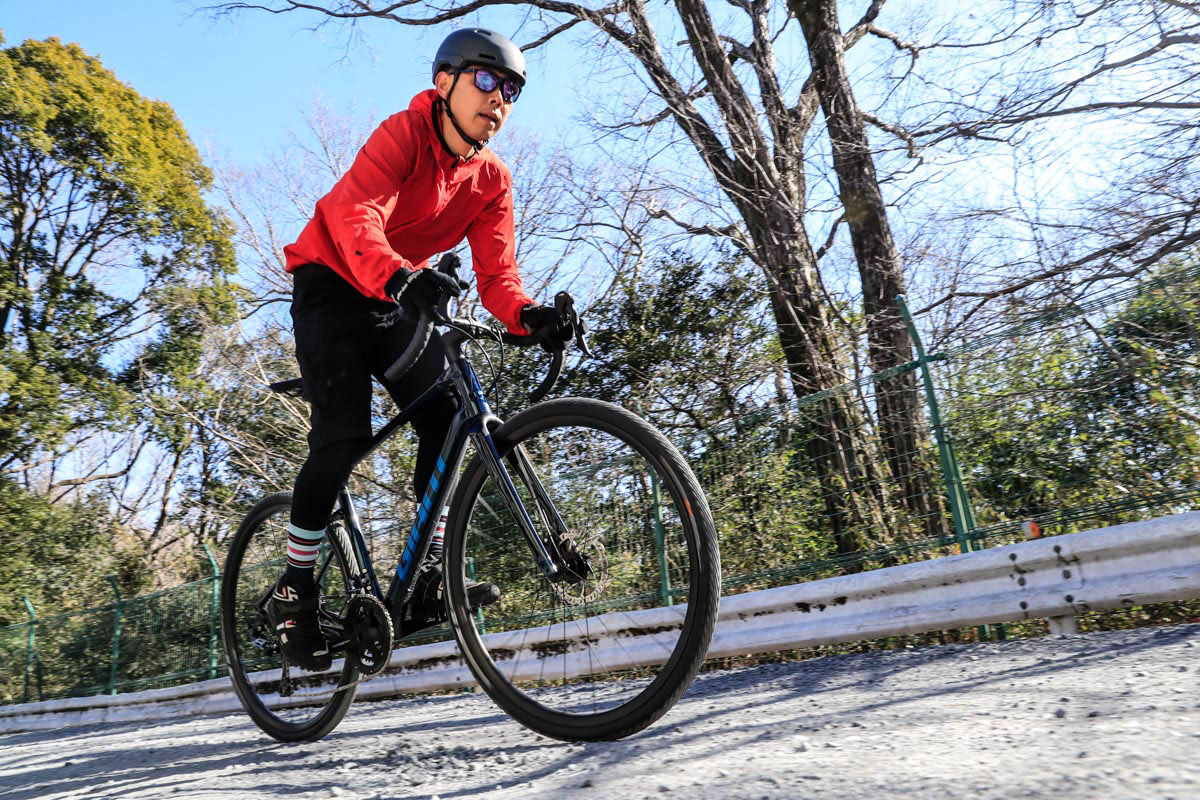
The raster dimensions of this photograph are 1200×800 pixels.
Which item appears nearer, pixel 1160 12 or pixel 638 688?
pixel 638 688

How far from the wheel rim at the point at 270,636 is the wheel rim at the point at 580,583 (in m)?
0.66

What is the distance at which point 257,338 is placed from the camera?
51.6ft

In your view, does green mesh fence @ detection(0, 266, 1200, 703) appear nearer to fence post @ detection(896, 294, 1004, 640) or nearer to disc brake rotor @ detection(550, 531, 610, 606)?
fence post @ detection(896, 294, 1004, 640)

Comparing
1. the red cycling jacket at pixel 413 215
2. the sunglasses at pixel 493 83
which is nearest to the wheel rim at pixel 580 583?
the red cycling jacket at pixel 413 215

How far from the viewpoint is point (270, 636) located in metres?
3.66

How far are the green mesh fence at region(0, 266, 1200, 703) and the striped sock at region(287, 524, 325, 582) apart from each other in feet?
1.19

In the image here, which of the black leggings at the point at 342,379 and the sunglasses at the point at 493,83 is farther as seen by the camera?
the black leggings at the point at 342,379

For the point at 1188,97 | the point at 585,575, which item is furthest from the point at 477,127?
the point at 1188,97

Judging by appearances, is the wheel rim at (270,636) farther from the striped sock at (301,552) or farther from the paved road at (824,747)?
the paved road at (824,747)

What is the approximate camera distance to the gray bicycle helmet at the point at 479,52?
108 inches

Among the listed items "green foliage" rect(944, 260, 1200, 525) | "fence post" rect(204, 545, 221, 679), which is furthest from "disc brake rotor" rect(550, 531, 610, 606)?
"fence post" rect(204, 545, 221, 679)

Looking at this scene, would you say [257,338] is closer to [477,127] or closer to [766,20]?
[766,20]

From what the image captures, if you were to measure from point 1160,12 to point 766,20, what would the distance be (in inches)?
189

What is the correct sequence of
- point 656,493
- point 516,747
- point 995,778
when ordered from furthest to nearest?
point 656,493 < point 516,747 < point 995,778
